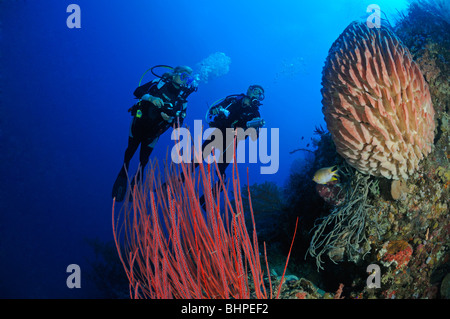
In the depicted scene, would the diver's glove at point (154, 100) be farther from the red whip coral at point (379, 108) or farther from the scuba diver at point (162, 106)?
the red whip coral at point (379, 108)

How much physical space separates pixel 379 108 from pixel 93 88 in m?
69.2

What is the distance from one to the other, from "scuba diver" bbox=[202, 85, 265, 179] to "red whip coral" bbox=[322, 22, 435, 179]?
Answer: 315 cm

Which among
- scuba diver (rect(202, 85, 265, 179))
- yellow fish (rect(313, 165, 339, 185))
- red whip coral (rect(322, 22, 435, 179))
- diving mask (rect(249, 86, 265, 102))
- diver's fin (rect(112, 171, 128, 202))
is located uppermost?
diving mask (rect(249, 86, 265, 102))

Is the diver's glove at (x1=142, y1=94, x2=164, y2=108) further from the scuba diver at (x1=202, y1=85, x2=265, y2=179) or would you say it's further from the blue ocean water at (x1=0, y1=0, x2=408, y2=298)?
the blue ocean water at (x1=0, y1=0, x2=408, y2=298)

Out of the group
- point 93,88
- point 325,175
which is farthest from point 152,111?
point 93,88

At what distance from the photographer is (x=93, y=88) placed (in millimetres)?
59625

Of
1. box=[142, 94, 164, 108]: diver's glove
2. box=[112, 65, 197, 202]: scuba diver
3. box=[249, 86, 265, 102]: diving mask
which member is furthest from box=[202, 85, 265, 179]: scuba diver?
box=[142, 94, 164, 108]: diver's glove

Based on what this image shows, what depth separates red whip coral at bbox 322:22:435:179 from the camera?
6.58ft

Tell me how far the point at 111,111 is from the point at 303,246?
6578 centimetres

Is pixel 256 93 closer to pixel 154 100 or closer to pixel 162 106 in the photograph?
pixel 162 106

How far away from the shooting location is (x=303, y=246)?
3.34 meters

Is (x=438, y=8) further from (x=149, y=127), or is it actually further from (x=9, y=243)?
(x=9, y=243)

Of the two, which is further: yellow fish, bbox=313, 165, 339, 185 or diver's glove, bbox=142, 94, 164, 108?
diver's glove, bbox=142, 94, 164, 108
